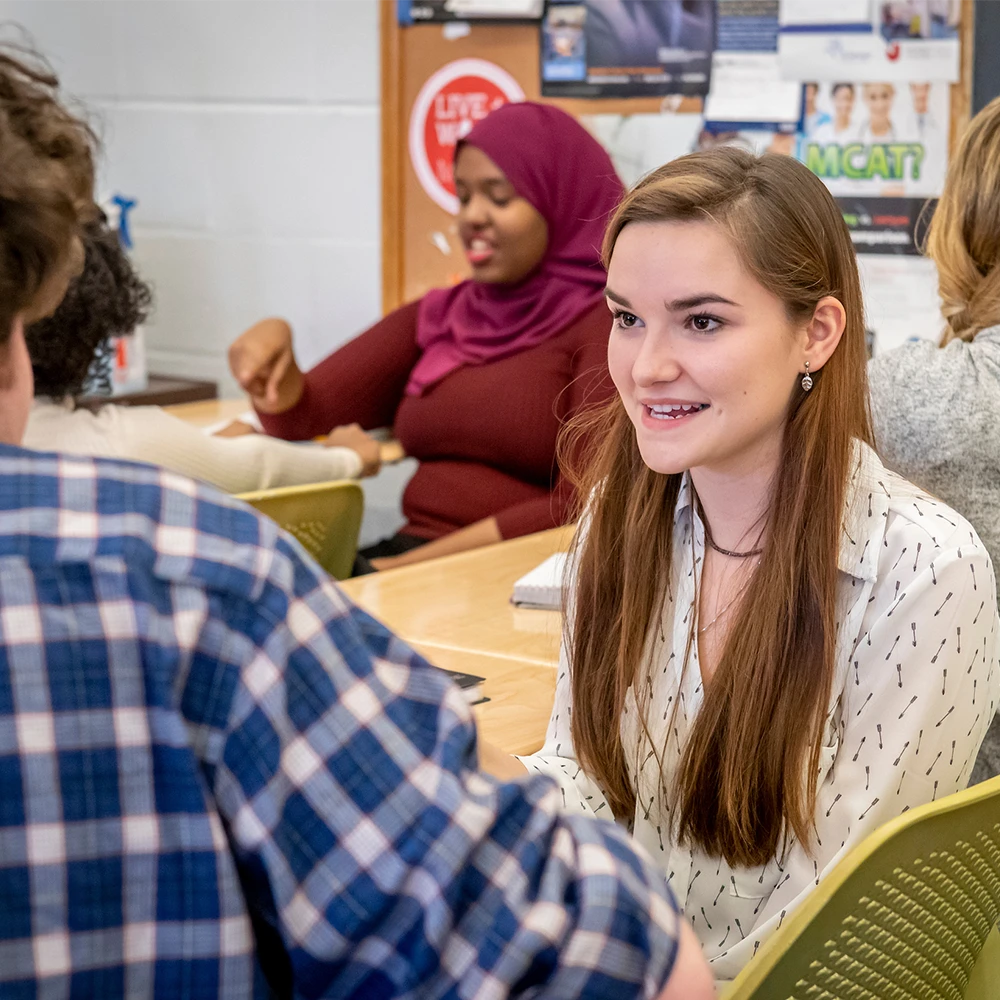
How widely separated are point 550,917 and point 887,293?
2423mm

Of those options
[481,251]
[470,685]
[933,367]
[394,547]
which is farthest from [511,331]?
[470,685]

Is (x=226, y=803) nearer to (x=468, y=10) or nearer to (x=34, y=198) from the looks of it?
(x=34, y=198)

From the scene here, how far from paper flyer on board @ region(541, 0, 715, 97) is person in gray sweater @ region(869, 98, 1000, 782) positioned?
4.31 feet

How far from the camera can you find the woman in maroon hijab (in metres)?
2.61

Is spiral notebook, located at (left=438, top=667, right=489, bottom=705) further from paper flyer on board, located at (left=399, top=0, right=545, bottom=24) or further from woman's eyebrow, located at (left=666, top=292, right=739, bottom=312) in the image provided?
paper flyer on board, located at (left=399, top=0, right=545, bottom=24)

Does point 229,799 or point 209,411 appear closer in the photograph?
point 229,799

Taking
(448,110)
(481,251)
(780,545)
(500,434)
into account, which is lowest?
(500,434)

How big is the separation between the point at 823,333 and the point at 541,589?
67 cm

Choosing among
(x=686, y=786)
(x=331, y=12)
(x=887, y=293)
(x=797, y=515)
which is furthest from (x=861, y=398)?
(x=331, y=12)

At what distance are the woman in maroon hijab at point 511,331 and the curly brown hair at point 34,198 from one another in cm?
185

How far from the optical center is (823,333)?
122cm

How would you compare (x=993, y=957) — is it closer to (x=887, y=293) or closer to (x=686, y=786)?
(x=686, y=786)

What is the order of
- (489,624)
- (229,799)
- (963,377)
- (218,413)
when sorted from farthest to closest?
(218,413) → (489,624) → (963,377) → (229,799)

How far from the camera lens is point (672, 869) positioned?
1.29m
